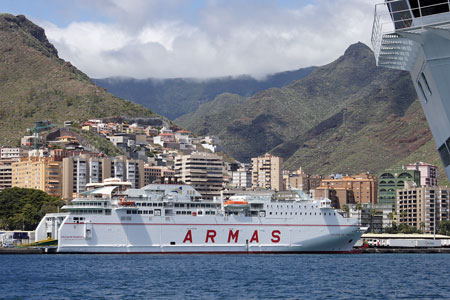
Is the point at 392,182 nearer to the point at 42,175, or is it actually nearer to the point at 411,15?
the point at 42,175

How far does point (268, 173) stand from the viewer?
190 metres

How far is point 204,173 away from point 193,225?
80.6m

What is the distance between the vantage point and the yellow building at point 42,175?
144250mm

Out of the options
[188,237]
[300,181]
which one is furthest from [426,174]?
[188,237]

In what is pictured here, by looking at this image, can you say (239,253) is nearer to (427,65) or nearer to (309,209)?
(309,209)

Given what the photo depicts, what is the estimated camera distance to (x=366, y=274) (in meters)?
54.5

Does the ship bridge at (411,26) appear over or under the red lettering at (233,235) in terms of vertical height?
over

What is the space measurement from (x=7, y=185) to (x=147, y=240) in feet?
264

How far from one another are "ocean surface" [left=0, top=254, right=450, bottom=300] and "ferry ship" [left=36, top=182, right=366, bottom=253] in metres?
9.53

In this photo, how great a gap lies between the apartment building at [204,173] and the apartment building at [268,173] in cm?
2484

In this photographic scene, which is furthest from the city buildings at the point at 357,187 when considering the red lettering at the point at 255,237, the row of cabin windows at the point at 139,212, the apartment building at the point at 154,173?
the row of cabin windows at the point at 139,212

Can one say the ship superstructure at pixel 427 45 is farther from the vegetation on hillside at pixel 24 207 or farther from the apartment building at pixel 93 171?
the apartment building at pixel 93 171

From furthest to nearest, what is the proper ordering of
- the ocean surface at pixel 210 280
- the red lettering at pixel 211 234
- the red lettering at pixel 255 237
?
the red lettering at pixel 255 237 → the red lettering at pixel 211 234 → the ocean surface at pixel 210 280

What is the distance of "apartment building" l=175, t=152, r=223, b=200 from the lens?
16038 cm
